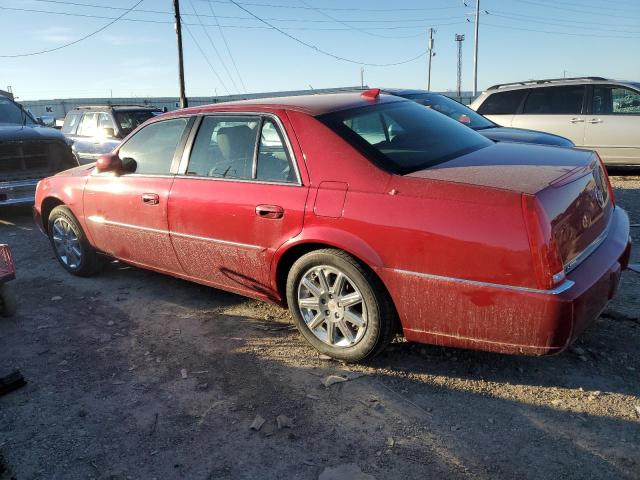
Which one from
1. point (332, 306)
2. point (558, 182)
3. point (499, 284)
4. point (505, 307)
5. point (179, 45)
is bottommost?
point (332, 306)

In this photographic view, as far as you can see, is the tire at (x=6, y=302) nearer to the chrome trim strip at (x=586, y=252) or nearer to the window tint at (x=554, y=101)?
the chrome trim strip at (x=586, y=252)

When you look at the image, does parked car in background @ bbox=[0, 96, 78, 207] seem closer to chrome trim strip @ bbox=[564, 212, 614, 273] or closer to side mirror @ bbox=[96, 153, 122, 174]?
side mirror @ bbox=[96, 153, 122, 174]

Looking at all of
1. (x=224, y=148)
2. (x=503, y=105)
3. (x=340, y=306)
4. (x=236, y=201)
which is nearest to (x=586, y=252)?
(x=340, y=306)

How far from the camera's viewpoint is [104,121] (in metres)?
11.7

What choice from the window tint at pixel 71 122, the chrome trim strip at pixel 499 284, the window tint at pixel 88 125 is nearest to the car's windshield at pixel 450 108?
the chrome trim strip at pixel 499 284

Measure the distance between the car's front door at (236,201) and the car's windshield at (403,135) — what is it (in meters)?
0.45

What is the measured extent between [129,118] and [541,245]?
36.5 ft

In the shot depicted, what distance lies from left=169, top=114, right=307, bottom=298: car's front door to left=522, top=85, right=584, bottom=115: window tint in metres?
7.11

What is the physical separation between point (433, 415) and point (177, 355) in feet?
6.02

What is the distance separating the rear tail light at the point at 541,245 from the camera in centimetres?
254

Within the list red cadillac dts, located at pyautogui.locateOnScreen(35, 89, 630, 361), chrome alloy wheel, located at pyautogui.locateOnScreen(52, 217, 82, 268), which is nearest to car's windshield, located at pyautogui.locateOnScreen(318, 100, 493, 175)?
red cadillac dts, located at pyautogui.locateOnScreen(35, 89, 630, 361)

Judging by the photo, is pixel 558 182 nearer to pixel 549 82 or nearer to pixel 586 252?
pixel 586 252

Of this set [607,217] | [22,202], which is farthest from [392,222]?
[22,202]

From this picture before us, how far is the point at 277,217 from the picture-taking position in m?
3.47
